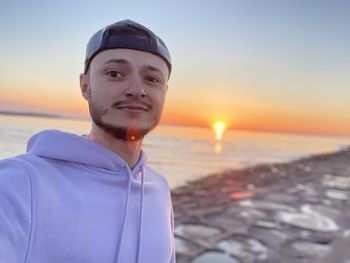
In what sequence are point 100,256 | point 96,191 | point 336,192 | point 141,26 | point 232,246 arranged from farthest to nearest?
Result: point 336,192 → point 232,246 → point 141,26 → point 96,191 → point 100,256

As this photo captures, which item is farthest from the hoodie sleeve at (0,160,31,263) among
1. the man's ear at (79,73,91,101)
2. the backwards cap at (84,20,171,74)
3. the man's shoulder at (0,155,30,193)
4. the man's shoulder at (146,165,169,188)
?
the man's shoulder at (146,165,169,188)

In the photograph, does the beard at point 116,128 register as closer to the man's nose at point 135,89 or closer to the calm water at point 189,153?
the man's nose at point 135,89

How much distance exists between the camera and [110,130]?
1.87 meters

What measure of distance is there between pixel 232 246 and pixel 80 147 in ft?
19.4

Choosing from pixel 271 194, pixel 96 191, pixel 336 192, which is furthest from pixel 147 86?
pixel 336 192

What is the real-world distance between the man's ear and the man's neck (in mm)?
227

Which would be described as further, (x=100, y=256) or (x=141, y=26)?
(x=141, y=26)

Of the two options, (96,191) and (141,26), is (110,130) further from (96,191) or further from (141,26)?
(141,26)

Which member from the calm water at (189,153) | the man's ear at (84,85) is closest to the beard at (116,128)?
the man's ear at (84,85)

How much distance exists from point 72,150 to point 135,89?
492 millimetres

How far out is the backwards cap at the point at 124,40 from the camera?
1805 mm

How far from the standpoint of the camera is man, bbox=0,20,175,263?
1383 mm

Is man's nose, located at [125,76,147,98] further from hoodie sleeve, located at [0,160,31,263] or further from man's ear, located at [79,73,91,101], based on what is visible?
hoodie sleeve, located at [0,160,31,263]

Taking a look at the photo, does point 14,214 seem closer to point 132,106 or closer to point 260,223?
point 132,106
